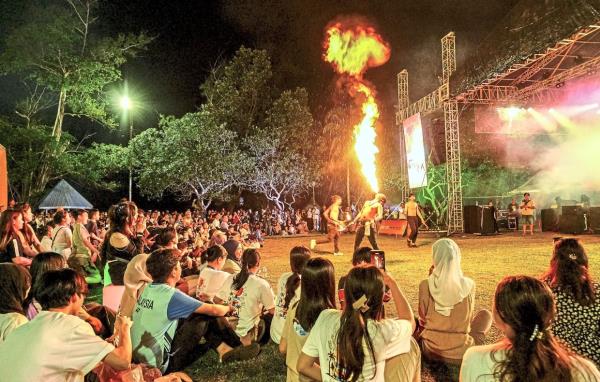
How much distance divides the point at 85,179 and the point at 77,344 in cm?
1987

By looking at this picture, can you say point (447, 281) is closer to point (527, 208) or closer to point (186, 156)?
point (527, 208)

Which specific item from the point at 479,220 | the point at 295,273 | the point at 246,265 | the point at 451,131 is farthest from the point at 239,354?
the point at 479,220

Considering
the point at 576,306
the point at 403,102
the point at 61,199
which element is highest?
the point at 403,102

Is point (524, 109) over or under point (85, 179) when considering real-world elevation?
over

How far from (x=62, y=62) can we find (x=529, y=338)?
22231mm

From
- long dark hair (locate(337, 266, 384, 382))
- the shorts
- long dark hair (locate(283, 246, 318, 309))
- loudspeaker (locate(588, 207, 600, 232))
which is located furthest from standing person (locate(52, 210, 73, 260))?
loudspeaker (locate(588, 207, 600, 232))

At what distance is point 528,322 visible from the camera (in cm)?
196

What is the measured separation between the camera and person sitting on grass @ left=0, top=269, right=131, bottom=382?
2.46 meters

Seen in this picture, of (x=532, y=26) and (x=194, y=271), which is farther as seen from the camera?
(x=532, y=26)

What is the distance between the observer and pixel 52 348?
8.18 ft

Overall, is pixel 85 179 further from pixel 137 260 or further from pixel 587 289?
pixel 587 289

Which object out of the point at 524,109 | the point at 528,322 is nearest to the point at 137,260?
the point at 528,322

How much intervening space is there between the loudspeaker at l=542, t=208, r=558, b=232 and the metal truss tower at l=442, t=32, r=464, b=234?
4067mm

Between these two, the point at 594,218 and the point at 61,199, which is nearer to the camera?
the point at 594,218
